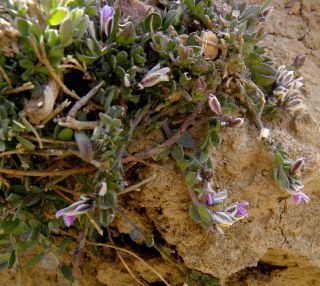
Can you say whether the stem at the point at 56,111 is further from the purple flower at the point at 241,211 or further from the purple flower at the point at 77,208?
the purple flower at the point at 241,211

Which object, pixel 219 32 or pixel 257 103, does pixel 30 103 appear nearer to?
pixel 219 32

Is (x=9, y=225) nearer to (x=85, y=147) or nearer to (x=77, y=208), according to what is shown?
(x=77, y=208)

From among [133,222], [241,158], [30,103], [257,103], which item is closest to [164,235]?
[133,222]

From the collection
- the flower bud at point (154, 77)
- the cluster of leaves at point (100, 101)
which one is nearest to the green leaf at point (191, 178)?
the cluster of leaves at point (100, 101)

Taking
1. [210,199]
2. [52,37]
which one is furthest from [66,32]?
[210,199]

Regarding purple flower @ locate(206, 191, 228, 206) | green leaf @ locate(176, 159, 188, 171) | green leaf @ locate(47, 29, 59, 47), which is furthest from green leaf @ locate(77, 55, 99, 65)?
purple flower @ locate(206, 191, 228, 206)
